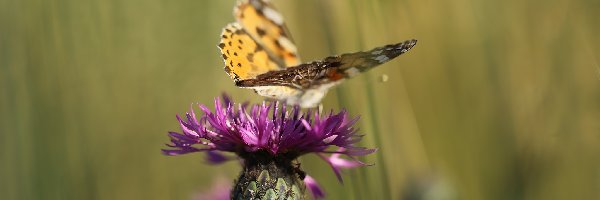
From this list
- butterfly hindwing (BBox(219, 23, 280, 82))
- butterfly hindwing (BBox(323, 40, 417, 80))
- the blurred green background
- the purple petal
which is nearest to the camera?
butterfly hindwing (BBox(323, 40, 417, 80))

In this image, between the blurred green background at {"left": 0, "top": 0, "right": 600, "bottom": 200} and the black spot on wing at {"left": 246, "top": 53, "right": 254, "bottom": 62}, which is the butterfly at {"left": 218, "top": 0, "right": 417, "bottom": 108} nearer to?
the black spot on wing at {"left": 246, "top": 53, "right": 254, "bottom": 62}

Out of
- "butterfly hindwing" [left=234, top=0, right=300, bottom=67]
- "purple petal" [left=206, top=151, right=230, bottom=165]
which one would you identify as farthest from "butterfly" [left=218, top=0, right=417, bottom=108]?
"purple petal" [left=206, top=151, right=230, bottom=165]

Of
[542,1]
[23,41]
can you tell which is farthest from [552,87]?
[23,41]

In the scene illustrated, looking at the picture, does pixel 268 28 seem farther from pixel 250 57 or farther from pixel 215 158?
pixel 215 158

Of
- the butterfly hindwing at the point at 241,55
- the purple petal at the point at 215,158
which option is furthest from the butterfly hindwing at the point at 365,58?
the purple petal at the point at 215,158

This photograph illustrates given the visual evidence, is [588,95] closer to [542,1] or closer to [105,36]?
[542,1]

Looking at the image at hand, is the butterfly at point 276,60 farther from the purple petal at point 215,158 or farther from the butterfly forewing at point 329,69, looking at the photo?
the purple petal at point 215,158

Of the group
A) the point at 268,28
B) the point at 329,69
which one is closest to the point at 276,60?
the point at 268,28
